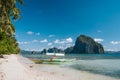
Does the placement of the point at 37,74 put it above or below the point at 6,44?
below

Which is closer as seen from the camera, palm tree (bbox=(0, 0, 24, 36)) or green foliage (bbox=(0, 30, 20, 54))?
palm tree (bbox=(0, 0, 24, 36))

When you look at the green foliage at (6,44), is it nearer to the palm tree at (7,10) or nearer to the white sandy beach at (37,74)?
the palm tree at (7,10)

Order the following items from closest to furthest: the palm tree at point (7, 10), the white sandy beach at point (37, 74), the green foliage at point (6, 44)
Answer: the white sandy beach at point (37, 74), the palm tree at point (7, 10), the green foliage at point (6, 44)

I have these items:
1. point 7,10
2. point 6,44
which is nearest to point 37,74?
point 7,10

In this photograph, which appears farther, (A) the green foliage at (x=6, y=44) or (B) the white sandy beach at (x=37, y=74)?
(A) the green foliage at (x=6, y=44)

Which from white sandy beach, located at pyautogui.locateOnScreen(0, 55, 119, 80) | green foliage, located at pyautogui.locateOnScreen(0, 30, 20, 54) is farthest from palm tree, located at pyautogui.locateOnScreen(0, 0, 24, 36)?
white sandy beach, located at pyautogui.locateOnScreen(0, 55, 119, 80)

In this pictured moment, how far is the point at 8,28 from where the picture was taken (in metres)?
31.5

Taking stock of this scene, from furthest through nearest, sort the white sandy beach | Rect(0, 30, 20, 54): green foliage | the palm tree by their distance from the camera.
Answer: Rect(0, 30, 20, 54): green foliage
the palm tree
the white sandy beach

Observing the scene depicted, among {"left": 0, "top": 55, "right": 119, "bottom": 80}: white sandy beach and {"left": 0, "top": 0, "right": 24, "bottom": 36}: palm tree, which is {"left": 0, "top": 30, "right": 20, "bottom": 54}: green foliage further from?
{"left": 0, "top": 55, "right": 119, "bottom": 80}: white sandy beach

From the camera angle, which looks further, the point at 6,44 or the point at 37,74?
the point at 6,44

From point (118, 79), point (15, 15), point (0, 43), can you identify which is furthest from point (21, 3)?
point (0, 43)

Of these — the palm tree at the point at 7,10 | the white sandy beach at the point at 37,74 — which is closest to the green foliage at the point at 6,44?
the palm tree at the point at 7,10

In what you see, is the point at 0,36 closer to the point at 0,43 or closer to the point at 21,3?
the point at 0,43

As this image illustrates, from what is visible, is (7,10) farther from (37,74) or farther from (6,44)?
(6,44)
